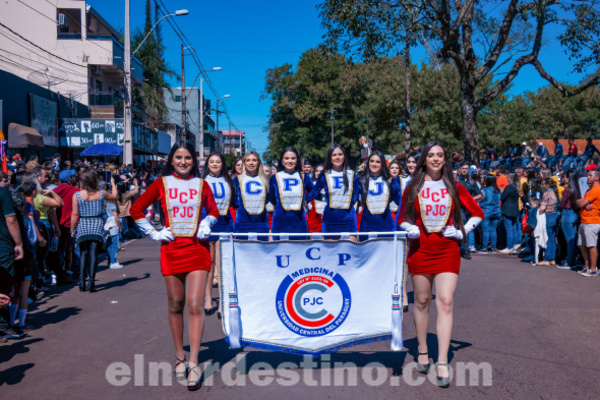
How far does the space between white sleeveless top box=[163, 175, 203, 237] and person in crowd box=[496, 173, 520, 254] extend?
33.3 feet

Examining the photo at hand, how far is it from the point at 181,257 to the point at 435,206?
2271 millimetres

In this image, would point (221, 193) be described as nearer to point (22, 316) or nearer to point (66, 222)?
point (22, 316)

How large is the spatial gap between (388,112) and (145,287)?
101 ft

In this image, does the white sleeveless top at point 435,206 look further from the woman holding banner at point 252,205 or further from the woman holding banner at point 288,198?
the woman holding banner at point 252,205

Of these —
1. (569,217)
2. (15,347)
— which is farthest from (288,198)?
(569,217)

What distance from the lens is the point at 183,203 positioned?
4934mm

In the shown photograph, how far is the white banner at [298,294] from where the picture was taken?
470cm

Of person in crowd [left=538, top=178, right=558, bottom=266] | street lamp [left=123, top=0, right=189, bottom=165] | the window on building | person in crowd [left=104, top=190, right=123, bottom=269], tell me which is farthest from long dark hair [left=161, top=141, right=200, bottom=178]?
the window on building

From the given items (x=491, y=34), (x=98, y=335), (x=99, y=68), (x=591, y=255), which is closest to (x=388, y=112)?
(x=491, y=34)

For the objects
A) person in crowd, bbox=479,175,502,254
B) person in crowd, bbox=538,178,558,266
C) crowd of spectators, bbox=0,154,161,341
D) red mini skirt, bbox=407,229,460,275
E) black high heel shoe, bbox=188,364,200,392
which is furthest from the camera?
person in crowd, bbox=479,175,502,254

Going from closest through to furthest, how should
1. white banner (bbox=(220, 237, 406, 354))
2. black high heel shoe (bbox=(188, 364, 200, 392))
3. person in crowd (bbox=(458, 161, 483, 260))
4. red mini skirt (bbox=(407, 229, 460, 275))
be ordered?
black high heel shoe (bbox=(188, 364, 200, 392)), white banner (bbox=(220, 237, 406, 354)), red mini skirt (bbox=(407, 229, 460, 275)), person in crowd (bbox=(458, 161, 483, 260))

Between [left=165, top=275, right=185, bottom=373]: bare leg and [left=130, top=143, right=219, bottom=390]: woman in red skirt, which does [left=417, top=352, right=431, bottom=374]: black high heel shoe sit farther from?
[left=165, top=275, right=185, bottom=373]: bare leg

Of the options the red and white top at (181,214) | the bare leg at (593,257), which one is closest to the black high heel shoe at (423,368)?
the red and white top at (181,214)

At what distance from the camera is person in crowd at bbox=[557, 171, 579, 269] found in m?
10.7
